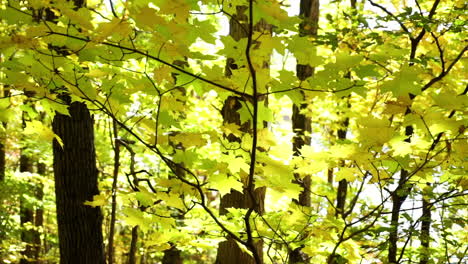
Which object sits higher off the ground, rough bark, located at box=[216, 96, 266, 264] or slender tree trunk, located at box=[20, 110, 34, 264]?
slender tree trunk, located at box=[20, 110, 34, 264]

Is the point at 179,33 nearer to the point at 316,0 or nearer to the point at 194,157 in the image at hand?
the point at 194,157

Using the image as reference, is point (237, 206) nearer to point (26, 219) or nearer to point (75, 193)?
point (75, 193)

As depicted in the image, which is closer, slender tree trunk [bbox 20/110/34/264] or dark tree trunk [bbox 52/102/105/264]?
dark tree trunk [bbox 52/102/105/264]

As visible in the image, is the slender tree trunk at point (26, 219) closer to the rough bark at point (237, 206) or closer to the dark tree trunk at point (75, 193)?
the dark tree trunk at point (75, 193)

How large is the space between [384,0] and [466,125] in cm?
586

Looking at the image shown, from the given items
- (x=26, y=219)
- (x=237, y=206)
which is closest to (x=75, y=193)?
(x=237, y=206)

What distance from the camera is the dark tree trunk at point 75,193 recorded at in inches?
116

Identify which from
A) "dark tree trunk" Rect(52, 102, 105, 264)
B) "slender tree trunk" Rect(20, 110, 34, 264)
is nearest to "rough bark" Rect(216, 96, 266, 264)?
"dark tree trunk" Rect(52, 102, 105, 264)

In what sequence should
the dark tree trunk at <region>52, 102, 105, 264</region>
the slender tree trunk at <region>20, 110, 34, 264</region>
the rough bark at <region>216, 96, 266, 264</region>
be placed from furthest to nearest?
the slender tree trunk at <region>20, 110, 34, 264</region>
the rough bark at <region>216, 96, 266, 264</region>
the dark tree trunk at <region>52, 102, 105, 264</region>

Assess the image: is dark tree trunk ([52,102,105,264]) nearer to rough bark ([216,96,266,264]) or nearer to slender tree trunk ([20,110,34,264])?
rough bark ([216,96,266,264])

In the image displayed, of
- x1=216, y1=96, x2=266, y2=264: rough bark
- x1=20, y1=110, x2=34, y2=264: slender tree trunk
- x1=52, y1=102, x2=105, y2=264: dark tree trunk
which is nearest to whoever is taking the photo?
x1=52, y1=102, x2=105, y2=264: dark tree trunk

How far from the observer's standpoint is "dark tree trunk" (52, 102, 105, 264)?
295 cm

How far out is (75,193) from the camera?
296cm

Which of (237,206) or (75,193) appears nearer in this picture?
(75,193)
